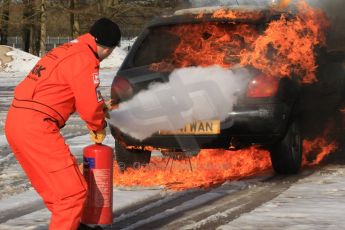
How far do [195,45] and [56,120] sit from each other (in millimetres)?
3079

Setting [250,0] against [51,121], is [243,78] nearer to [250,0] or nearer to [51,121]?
[51,121]

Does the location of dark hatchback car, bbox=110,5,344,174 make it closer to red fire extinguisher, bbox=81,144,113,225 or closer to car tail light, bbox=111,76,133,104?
car tail light, bbox=111,76,133,104

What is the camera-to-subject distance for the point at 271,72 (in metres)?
7.11

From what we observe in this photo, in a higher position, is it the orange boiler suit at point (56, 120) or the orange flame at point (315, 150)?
the orange boiler suit at point (56, 120)

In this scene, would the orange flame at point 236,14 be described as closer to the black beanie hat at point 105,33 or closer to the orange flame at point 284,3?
the orange flame at point 284,3

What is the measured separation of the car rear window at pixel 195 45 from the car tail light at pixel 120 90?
0.27 meters

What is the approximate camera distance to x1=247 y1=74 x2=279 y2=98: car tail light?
7016mm

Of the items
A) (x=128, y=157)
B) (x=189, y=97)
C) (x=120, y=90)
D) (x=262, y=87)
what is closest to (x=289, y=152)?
(x=262, y=87)

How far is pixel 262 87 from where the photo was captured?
7043mm

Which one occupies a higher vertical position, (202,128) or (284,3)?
(284,3)

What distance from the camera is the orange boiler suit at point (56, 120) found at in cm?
446

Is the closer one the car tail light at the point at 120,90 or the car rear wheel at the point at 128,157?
the car tail light at the point at 120,90

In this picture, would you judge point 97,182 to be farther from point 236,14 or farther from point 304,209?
point 236,14

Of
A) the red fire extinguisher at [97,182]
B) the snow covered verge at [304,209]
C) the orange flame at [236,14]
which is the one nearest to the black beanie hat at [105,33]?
the red fire extinguisher at [97,182]
